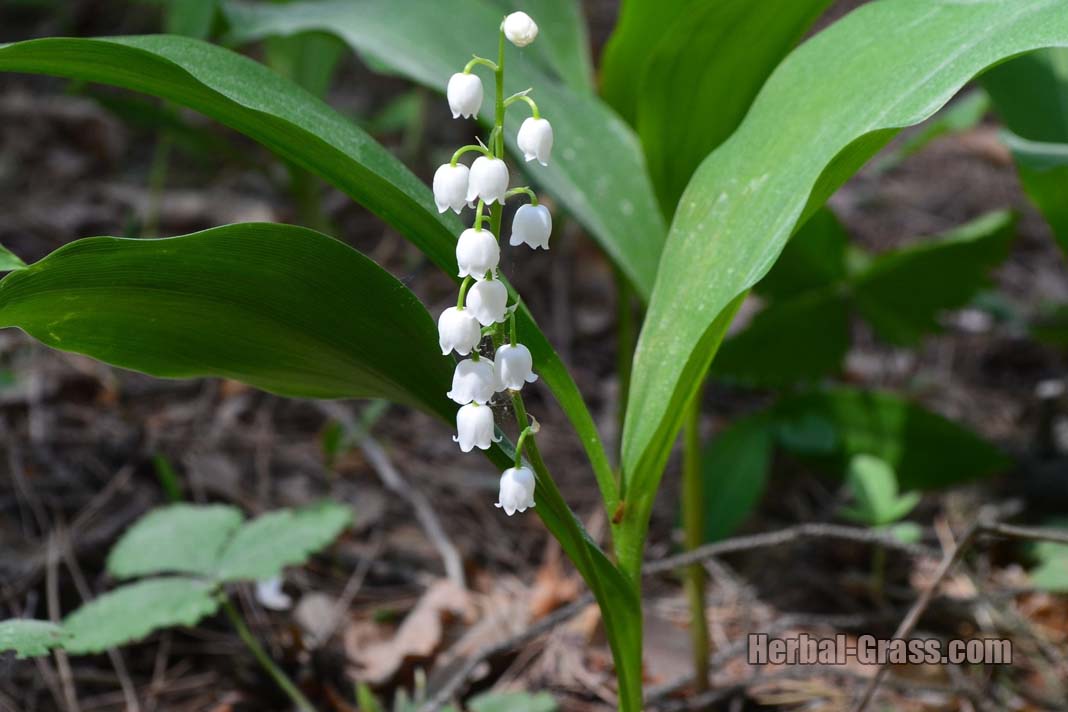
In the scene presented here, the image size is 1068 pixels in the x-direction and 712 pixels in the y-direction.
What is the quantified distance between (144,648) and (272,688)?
0.91ft

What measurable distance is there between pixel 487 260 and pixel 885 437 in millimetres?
1508

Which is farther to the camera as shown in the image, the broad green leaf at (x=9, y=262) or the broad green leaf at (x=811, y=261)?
the broad green leaf at (x=811, y=261)

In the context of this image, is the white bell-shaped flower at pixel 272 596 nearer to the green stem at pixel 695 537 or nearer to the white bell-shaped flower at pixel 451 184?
the green stem at pixel 695 537

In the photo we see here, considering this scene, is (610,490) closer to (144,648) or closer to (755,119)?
(755,119)

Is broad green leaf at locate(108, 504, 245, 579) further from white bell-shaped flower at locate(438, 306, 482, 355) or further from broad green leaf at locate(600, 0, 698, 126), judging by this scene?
broad green leaf at locate(600, 0, 698, 126)

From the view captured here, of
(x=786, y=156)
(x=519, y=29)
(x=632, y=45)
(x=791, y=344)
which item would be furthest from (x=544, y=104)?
(x=791, y=344)

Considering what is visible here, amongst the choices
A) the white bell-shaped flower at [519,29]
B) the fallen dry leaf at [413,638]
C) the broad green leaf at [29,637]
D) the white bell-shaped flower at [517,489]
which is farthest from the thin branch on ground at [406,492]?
the white bell-shaped flower at [519,29]

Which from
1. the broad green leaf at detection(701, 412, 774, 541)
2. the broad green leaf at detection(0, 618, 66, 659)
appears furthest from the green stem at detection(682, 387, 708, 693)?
the broad green leaf at detection(0, 618, 66, 659)

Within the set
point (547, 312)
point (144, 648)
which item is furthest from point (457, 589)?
point (547, 312)

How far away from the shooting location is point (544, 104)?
1552 mm

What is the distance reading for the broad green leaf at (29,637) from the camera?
965 millimetres

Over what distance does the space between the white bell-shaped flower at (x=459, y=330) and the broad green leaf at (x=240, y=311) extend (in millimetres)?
99

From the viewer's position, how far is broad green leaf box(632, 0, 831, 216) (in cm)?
137

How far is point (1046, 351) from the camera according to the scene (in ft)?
9.32
